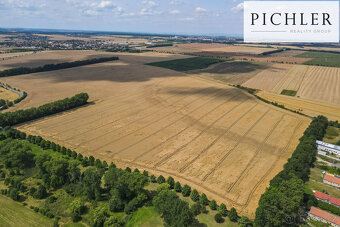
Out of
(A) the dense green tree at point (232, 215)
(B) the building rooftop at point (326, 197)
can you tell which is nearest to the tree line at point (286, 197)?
(B) the building rooftop at point (326, 197)

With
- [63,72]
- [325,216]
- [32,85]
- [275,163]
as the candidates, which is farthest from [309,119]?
[63,72]

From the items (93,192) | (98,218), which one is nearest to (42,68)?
(93,192)

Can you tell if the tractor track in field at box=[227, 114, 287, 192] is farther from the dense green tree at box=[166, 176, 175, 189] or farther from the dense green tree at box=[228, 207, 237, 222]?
the dense green tree at box=[166, 176, 175, 189]

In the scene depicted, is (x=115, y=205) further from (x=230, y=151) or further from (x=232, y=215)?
(x=230, y=151)

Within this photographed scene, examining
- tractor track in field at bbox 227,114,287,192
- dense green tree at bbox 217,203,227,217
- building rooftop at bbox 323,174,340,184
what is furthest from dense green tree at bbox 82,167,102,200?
building rooftop at bbox 323,174,340,184

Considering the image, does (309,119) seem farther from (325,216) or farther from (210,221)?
(210,221)

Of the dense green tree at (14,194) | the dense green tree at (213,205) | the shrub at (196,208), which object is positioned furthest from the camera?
the dense green tree at (14,194)

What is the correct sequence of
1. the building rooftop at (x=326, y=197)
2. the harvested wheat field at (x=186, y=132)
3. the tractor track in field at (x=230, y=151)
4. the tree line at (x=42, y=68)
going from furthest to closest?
the tree line at (x=42, y=68) → the tractor track in field at (x=230, y=151) → the harvested wheat field at (x=186, y=132) → the building rooftop at (x=326, y=197)

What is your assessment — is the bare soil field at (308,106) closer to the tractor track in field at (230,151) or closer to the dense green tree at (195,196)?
the tractor track in field at (230,151)
